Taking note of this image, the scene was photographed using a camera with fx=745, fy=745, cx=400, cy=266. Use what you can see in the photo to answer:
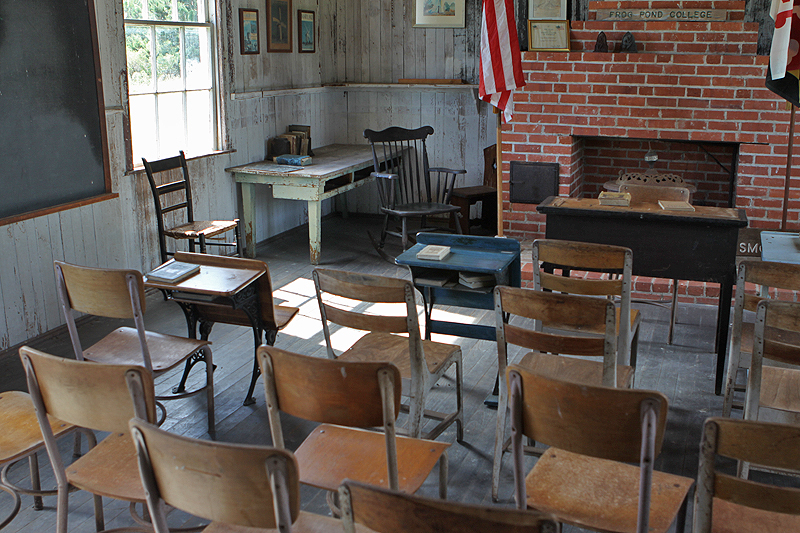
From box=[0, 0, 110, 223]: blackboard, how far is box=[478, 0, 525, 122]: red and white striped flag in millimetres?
2464

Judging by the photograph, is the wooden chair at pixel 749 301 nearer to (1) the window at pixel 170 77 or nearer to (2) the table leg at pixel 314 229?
(2) the table leg at pixel 314 229

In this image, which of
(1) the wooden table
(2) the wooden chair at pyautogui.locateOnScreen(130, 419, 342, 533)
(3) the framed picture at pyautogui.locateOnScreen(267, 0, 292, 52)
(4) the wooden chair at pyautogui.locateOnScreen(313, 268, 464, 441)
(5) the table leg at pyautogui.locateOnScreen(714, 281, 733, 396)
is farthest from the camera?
(3) the framed picture at pyautogui.locateOnScreen(267, 0, 292, 52)

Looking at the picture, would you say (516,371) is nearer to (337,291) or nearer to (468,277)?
(337,291)

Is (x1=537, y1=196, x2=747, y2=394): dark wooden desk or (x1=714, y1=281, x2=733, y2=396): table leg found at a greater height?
(x1=537, y1=196, x2=747, y2=394): dark wooden desk

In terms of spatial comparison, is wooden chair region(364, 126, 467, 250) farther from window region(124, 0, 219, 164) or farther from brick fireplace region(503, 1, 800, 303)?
window region(124, 0, 219, 164)

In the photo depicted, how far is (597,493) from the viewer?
2047 millimetres

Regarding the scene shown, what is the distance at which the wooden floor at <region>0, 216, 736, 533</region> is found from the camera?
284 centimetres

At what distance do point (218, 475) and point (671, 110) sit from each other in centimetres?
510

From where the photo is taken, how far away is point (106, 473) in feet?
7.07

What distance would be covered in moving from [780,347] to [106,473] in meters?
2.24

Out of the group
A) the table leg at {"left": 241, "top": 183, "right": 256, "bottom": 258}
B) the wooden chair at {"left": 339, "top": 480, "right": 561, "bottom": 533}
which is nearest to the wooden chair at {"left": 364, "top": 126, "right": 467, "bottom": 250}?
the table leg at {"left": 241, "top": 183, "right": 256, "bottom": 258}

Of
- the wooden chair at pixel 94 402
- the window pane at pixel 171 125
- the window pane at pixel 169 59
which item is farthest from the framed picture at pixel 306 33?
the wooden chair at pixel 94 402

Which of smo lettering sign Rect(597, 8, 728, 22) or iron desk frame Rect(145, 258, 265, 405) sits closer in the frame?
iron desk frame Rect(145, 258, 265, 405)

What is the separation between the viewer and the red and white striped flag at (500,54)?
15.4ft
